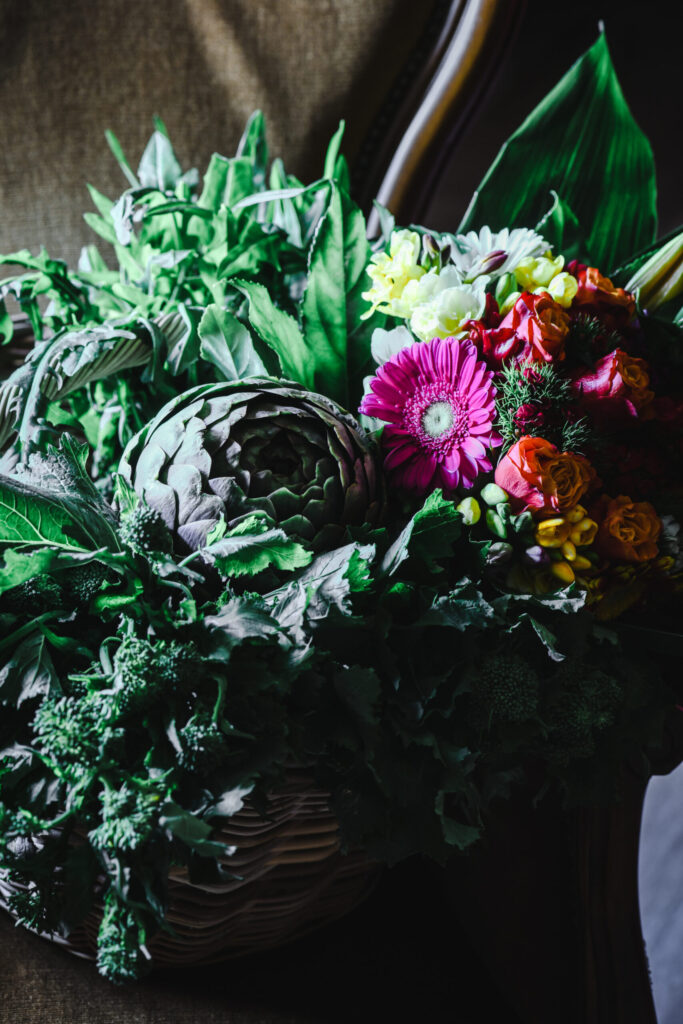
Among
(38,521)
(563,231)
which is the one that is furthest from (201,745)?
(563,231)

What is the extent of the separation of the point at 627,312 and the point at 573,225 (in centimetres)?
13

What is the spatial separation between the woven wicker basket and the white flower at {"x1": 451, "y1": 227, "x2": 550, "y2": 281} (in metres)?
0.33

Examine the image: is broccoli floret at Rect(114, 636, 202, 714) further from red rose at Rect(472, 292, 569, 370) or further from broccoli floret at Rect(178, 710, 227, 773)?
red rose at Rect(472, 292, 569, 370)

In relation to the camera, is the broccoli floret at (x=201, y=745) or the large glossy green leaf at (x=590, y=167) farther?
the large glossy green leaf at (x=590, y=167)

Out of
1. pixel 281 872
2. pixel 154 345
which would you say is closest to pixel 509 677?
pixel 281 872

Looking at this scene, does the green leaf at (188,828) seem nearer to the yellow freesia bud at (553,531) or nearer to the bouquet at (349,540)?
the bouquet at (349,540)

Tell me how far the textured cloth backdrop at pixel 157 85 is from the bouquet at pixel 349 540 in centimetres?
34

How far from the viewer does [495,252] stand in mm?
→ 549

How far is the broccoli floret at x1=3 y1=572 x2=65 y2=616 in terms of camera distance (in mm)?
434

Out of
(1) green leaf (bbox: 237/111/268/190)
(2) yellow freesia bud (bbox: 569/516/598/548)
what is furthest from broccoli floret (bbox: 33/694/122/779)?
(1) green leaf (bbox: 237/111/268/190)

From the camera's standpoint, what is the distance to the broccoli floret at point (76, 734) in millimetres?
372

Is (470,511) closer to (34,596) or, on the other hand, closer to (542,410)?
(542,410)

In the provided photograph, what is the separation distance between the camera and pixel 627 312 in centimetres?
54

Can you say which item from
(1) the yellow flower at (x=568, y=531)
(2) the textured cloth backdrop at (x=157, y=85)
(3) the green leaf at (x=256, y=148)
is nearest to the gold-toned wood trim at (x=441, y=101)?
(2) the textured cloth backdrop at (x=157, y=85)
